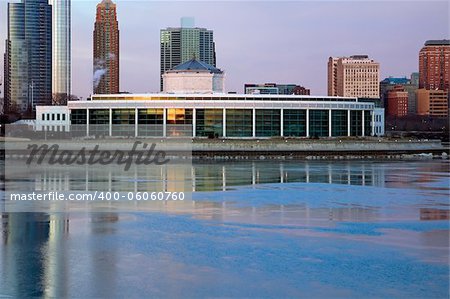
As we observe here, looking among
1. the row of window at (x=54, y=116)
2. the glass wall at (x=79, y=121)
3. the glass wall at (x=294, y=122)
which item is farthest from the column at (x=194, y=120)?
the row of window at (x=54, y=116)

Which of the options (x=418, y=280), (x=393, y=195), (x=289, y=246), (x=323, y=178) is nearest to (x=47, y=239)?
(x=289, y=246)

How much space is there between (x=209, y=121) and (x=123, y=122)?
12.3 m

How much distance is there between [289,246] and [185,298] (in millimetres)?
6692

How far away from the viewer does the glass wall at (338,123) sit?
104062 mm

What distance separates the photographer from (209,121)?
99.9 meters

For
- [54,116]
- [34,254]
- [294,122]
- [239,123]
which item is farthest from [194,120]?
[34,254]

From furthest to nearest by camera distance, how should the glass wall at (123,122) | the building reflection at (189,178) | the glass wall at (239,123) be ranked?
the glass wall at (239,123) < the glass wall at (123,122) < the building reflection at (189,178)

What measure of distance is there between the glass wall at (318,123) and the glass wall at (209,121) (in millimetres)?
13405

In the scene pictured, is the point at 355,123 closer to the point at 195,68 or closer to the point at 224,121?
the point at 224,121

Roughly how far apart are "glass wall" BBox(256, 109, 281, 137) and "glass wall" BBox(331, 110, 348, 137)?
340 inches

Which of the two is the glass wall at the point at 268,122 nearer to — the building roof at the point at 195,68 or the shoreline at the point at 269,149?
the shoreline at the point at 269,149

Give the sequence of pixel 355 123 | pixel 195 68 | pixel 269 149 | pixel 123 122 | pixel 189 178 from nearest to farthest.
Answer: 1. pixel 189 178
2. pixel 269 149
3. pixel 123 122
4. pixel 355 123
5. pixel 195 68

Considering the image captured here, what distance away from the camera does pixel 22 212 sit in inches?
1160

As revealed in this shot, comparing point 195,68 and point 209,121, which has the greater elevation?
point 195,68
